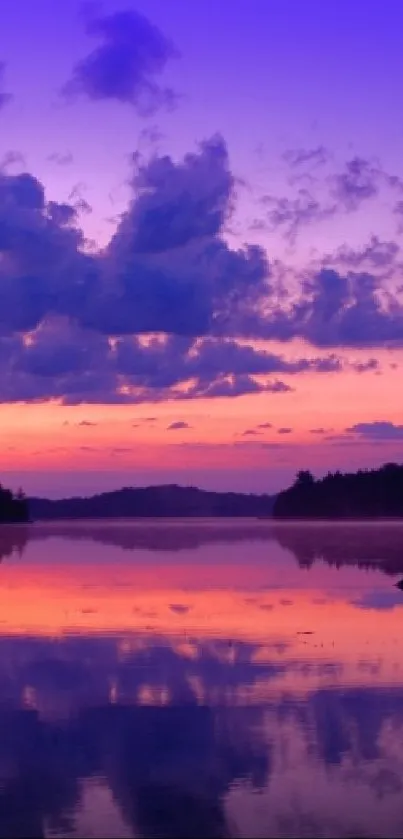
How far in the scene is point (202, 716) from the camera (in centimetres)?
2223

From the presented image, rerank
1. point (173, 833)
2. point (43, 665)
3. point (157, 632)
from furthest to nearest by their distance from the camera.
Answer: point (157, 632), point (43, 665), point (173, 833)

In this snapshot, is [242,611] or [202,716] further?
[242,611]

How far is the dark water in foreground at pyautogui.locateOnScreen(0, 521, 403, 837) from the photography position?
15797 millimetres

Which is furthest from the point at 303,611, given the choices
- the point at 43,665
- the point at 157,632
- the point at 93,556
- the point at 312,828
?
the point at 93,556

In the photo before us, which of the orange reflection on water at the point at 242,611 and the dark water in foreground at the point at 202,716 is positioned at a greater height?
the orange reflection on water at the point at 242,611

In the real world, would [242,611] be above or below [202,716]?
above

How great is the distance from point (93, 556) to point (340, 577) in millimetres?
28737

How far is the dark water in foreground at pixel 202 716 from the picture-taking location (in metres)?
15.8

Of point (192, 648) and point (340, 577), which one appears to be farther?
point (340, 577)

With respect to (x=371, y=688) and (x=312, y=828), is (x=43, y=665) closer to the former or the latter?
(x=371, y=688)

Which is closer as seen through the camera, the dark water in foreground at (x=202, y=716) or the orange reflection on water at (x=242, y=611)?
the dark water in foreground at (x=202, y=716)

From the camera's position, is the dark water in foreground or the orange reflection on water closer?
the dark water in foreground

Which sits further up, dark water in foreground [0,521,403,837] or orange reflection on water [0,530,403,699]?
orange reflection on water [0,530,403,699]

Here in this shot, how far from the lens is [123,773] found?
17.9 meters
